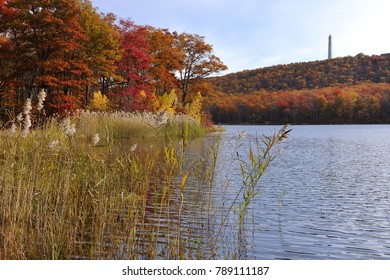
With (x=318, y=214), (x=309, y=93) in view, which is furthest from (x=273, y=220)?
(x=309, y=93)

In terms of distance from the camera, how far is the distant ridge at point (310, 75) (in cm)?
3959

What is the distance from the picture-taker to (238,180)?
8.17 m

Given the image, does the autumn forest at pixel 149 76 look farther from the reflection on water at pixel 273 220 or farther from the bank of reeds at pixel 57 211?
the reflection on water at pixel 273 220

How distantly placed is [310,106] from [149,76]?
28133mm

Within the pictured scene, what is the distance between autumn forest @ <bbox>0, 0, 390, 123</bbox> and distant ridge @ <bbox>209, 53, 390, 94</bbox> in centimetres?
12

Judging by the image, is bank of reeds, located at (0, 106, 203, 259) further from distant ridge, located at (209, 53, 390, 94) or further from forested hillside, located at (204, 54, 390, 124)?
distant ridge, located at (209, 53, 390, 94)

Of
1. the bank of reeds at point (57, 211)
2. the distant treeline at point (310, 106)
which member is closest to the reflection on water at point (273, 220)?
the bank of reeds at point (57, 211)

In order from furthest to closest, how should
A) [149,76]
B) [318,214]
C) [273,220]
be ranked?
[149,76] < [318,214] < [273,220]

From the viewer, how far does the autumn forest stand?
18.6 meters

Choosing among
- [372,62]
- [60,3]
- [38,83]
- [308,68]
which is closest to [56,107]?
[38,83]

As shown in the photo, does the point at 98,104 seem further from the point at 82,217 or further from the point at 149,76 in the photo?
the point at 82,217

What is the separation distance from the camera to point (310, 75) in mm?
46250

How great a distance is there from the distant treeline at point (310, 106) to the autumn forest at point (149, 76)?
0.12 meters
